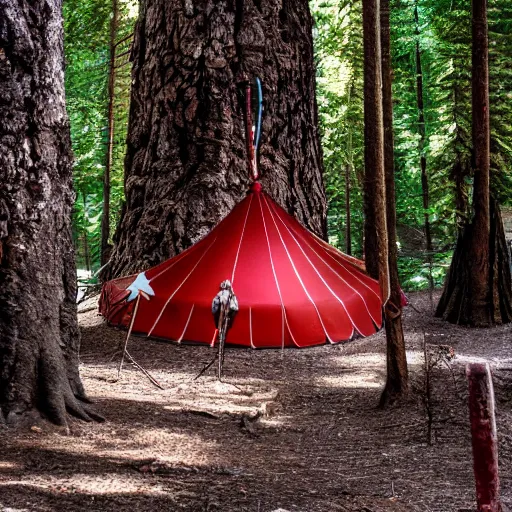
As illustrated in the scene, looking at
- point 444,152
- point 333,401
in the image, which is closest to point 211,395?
point 333,401

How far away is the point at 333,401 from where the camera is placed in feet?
21.5

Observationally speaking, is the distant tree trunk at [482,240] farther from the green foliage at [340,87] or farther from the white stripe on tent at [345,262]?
the green foliage at [340,87]

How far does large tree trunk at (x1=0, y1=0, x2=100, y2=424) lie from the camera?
4750mm

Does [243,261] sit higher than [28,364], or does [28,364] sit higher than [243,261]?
[243,261]

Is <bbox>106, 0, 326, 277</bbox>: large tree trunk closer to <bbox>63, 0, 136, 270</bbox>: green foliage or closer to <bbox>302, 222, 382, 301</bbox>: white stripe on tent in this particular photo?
<bbox>302, 222, 382, 301</bbox>: white stripe on tent

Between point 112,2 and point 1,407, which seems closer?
point 1,407

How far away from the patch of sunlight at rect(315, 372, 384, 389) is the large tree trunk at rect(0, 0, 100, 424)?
2761 mm

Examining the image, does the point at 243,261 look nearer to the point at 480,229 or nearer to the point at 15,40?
the point at 15,40

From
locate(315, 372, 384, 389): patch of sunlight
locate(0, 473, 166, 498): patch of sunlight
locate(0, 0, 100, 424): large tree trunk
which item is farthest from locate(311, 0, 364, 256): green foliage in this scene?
locate(0, 473, 166, 498): patch of sunlight

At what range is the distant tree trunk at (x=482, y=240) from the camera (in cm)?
1072

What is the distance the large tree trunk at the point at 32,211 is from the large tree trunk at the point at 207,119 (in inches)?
161

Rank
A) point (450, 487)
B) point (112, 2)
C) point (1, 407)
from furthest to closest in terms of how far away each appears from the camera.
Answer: point (112, 2) < point (1, 407) < point (450, 487)

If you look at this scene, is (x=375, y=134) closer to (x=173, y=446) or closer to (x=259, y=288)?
(x=259, y=288)

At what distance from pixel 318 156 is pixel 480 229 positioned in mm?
2538
